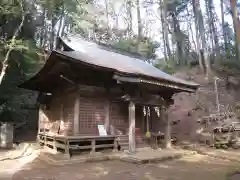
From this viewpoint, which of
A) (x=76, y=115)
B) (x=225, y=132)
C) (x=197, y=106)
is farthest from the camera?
(x=197, y=106)

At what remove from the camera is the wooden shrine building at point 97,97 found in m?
7.41

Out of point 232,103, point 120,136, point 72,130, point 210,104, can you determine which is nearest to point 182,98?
point 210,104

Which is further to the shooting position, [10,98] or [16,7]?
[10,98]

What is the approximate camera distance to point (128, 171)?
5.82 meters

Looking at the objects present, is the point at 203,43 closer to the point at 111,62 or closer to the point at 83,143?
the point at 111,62

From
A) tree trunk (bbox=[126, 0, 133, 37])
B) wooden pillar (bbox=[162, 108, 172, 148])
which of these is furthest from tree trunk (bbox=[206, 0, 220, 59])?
wooden pillar (bbox=[162, 108, 172, 148])

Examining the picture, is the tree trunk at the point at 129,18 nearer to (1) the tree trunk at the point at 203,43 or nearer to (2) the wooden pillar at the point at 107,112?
(1) the tree trunk at the point at 203,43

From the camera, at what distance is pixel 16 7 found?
35.3ft

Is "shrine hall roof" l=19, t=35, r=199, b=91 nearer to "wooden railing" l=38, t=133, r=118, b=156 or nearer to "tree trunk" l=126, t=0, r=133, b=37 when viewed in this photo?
"wooden railing" l=38, t=133, r=118, b=156

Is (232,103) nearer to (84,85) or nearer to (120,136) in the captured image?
(120,136)

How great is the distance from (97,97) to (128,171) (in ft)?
11.6

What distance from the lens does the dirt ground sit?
5.26 metres

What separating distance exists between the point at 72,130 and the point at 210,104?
1043 centimetres

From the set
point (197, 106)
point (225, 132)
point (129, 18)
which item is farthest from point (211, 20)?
point (225, 132)
